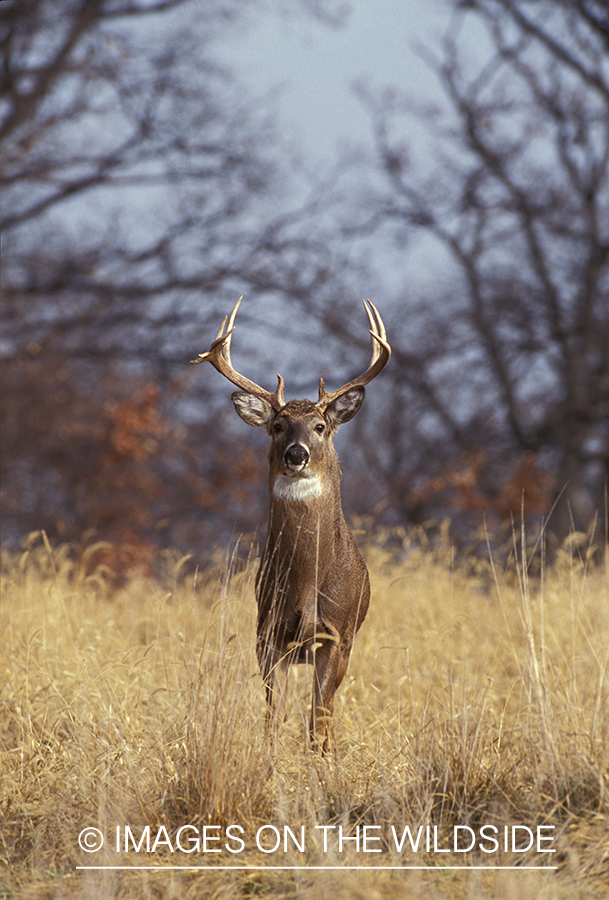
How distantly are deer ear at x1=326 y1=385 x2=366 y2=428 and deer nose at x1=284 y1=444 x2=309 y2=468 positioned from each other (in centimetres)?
41

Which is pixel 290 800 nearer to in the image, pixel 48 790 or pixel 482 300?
A: pixel 48 790

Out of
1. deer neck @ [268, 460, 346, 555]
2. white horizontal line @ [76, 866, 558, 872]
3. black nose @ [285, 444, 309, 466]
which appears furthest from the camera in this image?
deer neck @ [268, 460, 346, 555]

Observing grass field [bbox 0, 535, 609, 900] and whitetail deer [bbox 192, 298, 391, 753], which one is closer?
grass field [bbox 0, 535, 609, 900]

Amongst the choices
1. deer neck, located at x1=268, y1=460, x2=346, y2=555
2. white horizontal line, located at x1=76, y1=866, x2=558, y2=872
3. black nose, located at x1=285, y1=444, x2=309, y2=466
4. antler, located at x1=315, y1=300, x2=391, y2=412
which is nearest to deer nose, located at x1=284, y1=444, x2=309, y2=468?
black nose, located at x1=285, y1=444, x2=309, y2=466

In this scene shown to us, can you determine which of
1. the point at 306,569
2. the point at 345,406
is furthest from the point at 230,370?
the point at 306,569

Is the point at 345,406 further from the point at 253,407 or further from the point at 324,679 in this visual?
A: the point at 324,679

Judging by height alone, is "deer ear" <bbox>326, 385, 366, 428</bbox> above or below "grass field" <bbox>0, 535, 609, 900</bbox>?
above

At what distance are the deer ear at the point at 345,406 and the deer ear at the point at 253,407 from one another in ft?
0.92

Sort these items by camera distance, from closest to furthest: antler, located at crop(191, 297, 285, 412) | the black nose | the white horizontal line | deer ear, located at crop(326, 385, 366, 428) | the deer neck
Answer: the white horizontal line → the black nose → the deer neck → deer ear, located at crop(326, 385, 366, 428) → antler, located at crop(191, 297, 285, 412)

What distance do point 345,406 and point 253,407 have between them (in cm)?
42

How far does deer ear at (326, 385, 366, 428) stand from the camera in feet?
13.7

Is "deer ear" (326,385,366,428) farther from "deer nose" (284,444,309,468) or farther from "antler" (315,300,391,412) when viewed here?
"deer nose" (284,444,309,468)

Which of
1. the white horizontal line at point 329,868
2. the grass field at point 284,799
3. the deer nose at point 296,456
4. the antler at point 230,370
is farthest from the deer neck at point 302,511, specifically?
the white horizontal line at point 329,868

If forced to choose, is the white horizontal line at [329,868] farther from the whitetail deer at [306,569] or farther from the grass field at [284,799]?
the whitetail deer at [306,569]
